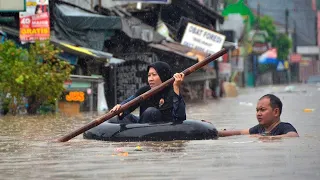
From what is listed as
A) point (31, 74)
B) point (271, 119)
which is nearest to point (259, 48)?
point (31, 74)

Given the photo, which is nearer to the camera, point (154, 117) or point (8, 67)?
point (154, 117)

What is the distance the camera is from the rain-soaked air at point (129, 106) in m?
8.22

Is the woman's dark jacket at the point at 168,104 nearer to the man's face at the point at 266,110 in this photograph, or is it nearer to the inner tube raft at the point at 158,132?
the inner tube raft at the point at 158,132

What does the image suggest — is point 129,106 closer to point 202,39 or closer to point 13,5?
point 13,5

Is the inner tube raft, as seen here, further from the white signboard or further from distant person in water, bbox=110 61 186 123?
the white signboard

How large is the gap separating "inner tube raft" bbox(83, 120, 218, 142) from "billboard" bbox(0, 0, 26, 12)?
44.2ft

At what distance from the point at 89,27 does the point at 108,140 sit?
19189 mm

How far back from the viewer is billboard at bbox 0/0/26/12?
81.2 ft

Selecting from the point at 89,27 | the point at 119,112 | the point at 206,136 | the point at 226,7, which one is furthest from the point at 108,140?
the point at 226,7

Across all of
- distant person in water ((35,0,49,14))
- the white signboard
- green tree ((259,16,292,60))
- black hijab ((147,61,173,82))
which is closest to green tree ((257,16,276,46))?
green tree ((259,16,292,60))

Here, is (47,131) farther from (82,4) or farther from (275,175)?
(82,4)

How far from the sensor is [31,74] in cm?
2353

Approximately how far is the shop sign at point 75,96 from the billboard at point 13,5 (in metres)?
3.50

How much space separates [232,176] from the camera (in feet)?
22.9
